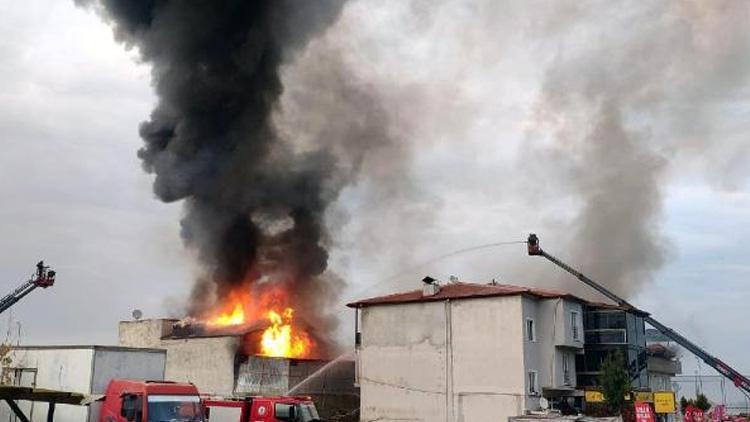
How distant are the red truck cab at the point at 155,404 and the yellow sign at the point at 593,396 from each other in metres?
26.7

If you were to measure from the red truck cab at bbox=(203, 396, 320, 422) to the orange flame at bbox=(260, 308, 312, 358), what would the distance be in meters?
21.8

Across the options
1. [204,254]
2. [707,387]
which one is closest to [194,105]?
[204,254]

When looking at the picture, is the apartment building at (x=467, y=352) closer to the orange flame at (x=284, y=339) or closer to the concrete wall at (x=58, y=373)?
the orange flame at (x=284, y=339)

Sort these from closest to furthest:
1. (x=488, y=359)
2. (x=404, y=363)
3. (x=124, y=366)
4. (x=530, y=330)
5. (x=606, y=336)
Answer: (x=124, y=366) → (x=488, y=359) → (x=530, y=330) → (x=404, y=363) → (x=606, y=336)

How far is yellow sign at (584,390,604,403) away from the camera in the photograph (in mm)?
41375

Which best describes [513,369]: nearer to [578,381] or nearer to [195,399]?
[578,381]

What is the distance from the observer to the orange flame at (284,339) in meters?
53.1

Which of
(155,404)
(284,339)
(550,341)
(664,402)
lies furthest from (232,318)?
(155,404)

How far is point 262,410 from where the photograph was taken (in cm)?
2856

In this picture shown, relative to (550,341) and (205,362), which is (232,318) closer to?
(205,362)

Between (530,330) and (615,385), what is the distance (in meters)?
5.53

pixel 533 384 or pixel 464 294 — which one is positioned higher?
pixel 464 294

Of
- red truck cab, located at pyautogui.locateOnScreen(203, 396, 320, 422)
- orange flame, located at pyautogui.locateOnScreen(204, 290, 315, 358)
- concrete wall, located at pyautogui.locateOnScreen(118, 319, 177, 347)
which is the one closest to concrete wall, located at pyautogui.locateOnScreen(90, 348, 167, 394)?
red truck cab, located at pyautogui.locateOnScreen(203, 396, 320, 422)

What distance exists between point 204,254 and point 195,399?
3999 cm
